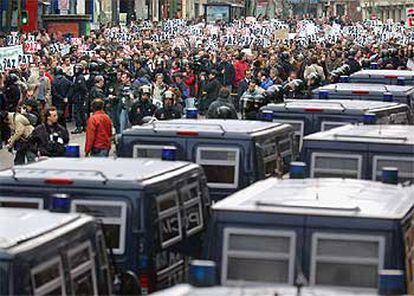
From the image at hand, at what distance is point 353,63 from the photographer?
3575 cm

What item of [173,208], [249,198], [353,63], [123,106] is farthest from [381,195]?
[353,63]

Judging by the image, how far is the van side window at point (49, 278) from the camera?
834cm

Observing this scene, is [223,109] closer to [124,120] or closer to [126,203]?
[124,120]

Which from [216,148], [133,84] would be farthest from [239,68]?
[216,148]

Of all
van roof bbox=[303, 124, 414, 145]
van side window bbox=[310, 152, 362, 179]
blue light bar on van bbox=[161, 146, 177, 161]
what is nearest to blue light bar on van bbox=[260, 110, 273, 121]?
van roof bbox=[303, 124, 414, 145]

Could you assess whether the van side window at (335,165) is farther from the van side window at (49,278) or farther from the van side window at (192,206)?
the van side window at (49,278)

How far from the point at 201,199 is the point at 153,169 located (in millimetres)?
783

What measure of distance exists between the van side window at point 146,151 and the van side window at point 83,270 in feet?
15.0

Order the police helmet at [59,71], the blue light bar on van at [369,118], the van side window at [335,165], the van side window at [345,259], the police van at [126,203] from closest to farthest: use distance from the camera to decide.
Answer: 1. the van side window at [345,259]
2. the police van at [126,203]
3. the van side window at [335,165]
4. the blue light bar on van at [369,118]
5. the police helmet at [59,71]

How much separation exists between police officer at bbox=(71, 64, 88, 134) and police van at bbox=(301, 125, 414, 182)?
15.4m

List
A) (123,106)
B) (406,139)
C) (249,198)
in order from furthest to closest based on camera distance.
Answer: (123,106) < (406,139) < (249,198)

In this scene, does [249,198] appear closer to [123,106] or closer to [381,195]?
[381,195]

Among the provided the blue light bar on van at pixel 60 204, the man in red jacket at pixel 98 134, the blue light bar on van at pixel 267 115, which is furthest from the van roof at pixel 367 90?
the blue light bar on van at pixel 60 204

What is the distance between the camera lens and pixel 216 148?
1345 centimetres
